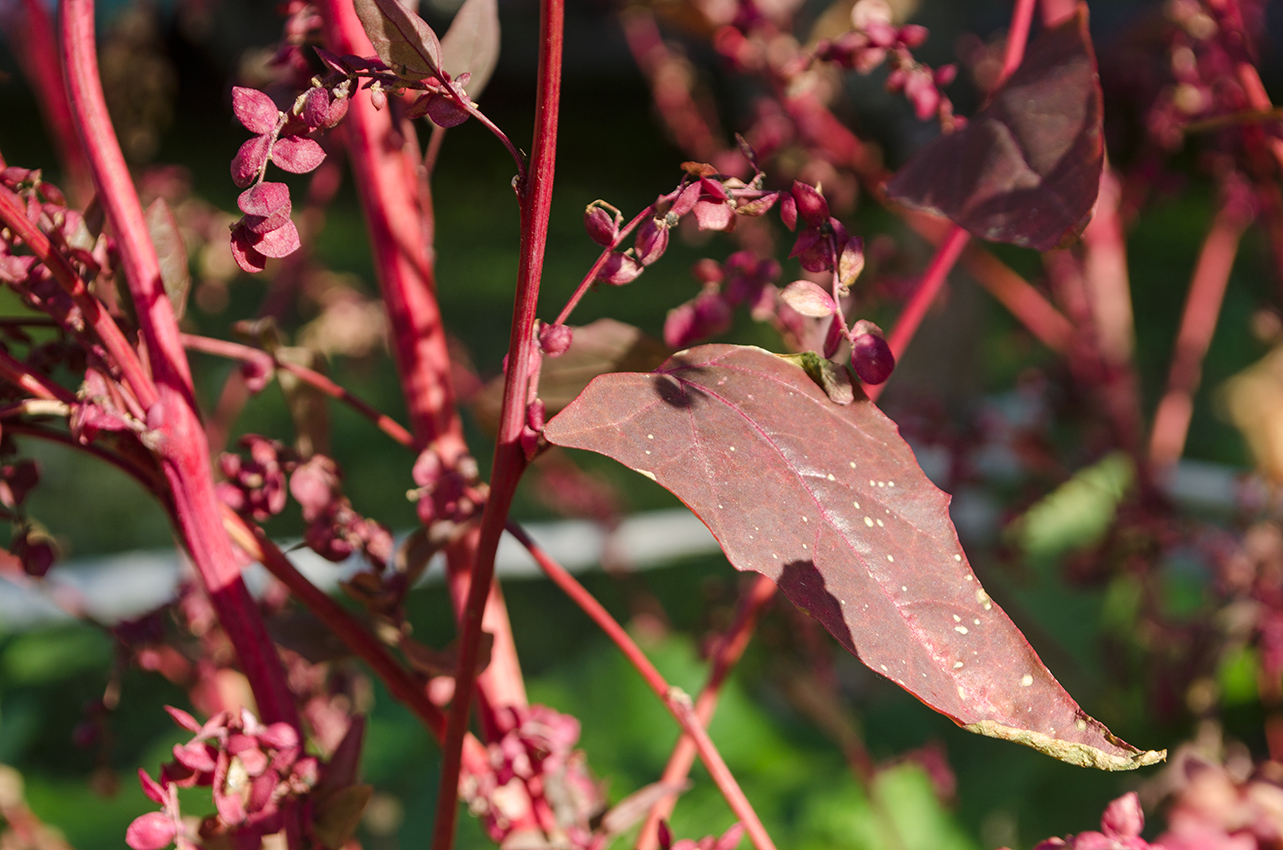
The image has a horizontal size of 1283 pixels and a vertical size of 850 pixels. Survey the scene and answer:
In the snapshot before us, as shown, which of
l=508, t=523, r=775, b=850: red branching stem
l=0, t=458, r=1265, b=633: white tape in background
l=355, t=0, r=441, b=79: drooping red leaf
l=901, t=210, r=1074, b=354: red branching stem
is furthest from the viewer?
l=0, t=458, r=1265, b=633: white tape in background

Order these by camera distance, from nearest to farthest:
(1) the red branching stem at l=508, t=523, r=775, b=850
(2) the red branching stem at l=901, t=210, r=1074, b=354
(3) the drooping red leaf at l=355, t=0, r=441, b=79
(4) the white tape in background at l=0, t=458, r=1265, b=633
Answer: (3) the drooping red leaf at l=355, t=0, r=441, b=79, (1) the red branching stem at l=508, t=523, r=775, b=850, (2) the red branching stem at l=901, t=210, r=1074, b=354, (4) the white tape in background at l=0, t=458, r=1265, b=633

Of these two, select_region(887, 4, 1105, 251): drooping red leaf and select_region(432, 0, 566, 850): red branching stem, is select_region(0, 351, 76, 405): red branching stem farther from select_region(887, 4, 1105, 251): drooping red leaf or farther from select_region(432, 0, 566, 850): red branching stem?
select_region(887, 4, 1105, 251): drooping red leaf

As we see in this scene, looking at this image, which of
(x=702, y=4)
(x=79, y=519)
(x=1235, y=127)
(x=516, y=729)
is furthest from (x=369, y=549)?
(x=79, y=519)

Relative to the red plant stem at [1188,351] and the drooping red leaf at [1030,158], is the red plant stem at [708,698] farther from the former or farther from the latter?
the red plant stem at [1188,351]

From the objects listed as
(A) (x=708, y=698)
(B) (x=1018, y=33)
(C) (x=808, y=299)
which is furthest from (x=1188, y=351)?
(C) (x=808, y=299)

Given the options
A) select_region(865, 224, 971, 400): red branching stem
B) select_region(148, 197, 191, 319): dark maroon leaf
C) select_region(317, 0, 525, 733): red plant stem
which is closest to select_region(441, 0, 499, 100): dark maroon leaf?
select_region(317, 0, 525, 733): red plant stem

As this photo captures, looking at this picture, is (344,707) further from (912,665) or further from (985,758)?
(985,758)
